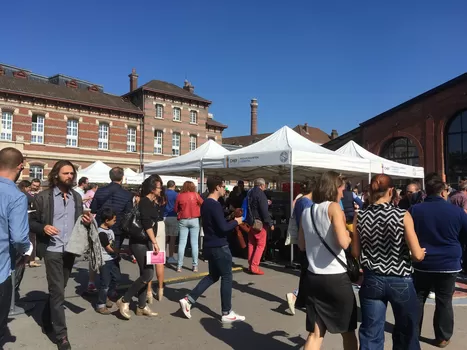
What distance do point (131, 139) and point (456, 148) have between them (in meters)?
23.9

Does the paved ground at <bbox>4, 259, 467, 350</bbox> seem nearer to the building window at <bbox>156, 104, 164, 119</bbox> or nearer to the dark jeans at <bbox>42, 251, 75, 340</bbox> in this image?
the dark jeans at <bbox>42, 251, 75, 340</bbox>

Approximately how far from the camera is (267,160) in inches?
334

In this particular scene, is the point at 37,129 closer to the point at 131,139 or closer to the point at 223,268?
the point at 131,139

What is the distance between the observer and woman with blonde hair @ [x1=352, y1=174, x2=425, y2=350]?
2850 mm

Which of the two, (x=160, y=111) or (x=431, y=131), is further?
(x=160, y=111)

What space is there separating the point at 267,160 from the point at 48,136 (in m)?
24.4

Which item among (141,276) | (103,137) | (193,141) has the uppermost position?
(193,141)

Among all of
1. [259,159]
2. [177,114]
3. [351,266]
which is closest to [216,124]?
[177,114]

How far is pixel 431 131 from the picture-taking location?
21578mm

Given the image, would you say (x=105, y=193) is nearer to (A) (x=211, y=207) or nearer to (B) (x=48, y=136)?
(A) (x=211, y=207)

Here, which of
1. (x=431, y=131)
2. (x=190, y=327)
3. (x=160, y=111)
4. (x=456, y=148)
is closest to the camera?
(x=190, y=327)

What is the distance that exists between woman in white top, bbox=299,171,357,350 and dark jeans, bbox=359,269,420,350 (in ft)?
0.34

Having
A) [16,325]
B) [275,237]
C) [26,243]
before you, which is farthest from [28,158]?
[26,243]

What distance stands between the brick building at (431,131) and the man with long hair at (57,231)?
21.5 meters
